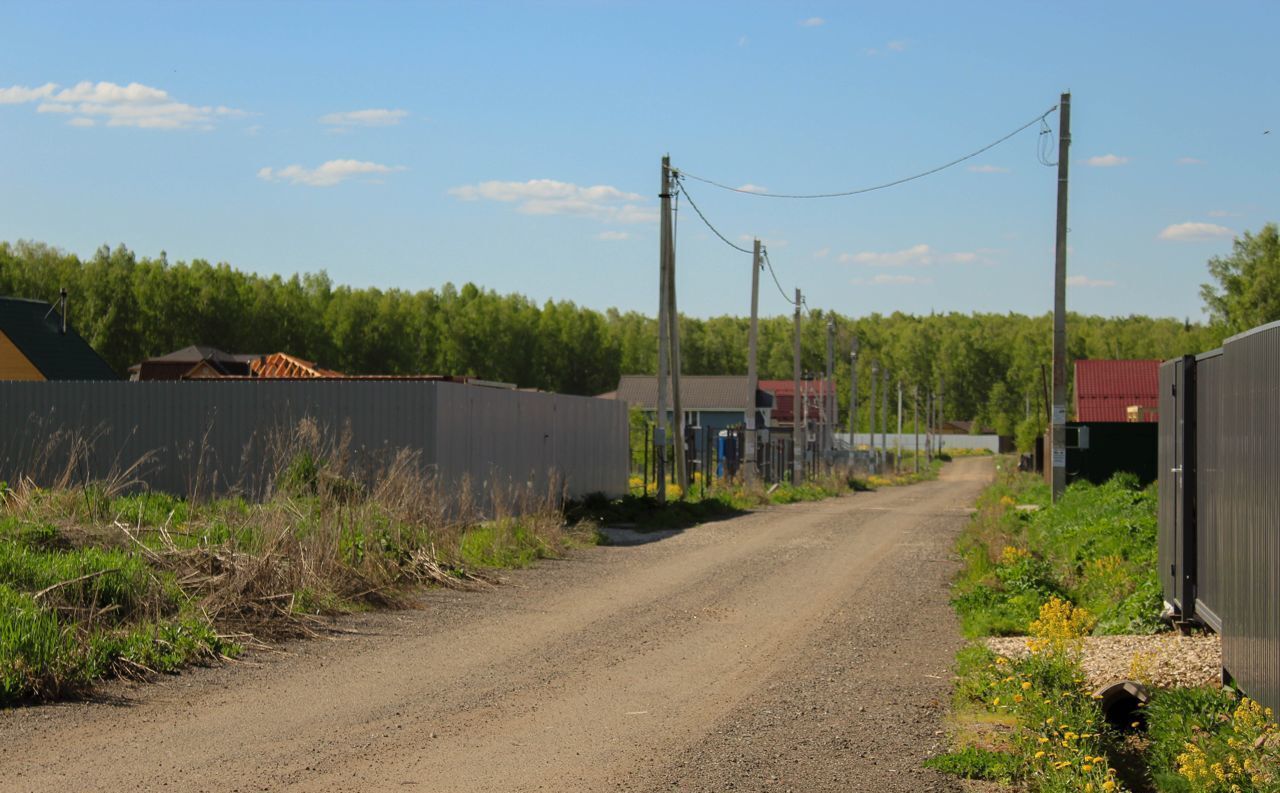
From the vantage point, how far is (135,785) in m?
6.11

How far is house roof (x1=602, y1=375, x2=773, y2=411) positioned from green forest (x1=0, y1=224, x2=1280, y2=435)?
16.4 m

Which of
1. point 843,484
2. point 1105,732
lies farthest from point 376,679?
point 843,484

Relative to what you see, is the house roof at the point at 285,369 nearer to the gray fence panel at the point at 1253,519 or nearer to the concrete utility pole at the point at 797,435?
the concrete utility pole at the point at 797,435

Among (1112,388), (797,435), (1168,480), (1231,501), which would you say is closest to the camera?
(1231,501)

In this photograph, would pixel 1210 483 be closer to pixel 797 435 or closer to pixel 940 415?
pixel 797 435

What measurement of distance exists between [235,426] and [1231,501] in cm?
1707

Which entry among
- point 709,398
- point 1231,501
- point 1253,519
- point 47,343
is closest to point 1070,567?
point 1231,501

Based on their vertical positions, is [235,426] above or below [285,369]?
below

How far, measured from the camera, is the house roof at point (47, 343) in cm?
3888

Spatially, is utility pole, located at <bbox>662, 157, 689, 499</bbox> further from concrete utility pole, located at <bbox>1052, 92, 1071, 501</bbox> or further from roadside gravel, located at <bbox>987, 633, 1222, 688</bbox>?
roadside gravel, located at <bbox>987, 633, 1222, 688</bbox>

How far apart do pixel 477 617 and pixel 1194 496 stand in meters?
6.36

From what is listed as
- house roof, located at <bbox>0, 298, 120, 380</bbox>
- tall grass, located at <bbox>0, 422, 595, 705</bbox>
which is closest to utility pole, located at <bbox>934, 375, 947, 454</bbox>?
house roof, located at <bbox>0, 298, 120, 380</bbox>

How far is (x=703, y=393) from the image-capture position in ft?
288

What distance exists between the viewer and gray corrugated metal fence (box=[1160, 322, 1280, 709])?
20.5 ft
